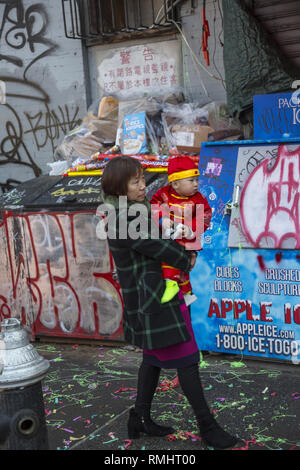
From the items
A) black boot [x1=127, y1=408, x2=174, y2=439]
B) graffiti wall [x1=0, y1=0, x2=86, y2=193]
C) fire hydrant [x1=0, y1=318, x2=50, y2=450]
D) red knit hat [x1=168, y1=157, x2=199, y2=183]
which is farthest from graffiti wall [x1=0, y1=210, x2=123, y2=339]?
graffiti wall [x1=0, y1=0, x2=86, y2=193]

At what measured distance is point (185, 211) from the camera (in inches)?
129

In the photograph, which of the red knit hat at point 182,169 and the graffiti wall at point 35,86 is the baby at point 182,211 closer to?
the red knit hat at point 182,169

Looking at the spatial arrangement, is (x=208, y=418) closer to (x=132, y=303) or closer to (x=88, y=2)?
(x=132, y=303)

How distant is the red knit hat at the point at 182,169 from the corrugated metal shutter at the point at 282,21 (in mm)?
2534

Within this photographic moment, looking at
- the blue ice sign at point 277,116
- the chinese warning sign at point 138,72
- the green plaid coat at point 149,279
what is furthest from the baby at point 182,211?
the chinese warning sign at point 138,72

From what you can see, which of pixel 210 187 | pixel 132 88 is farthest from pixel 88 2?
pixel 210 187

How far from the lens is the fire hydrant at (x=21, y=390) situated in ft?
8.87

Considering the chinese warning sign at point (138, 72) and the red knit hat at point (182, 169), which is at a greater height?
the chinese warning sign at point (138, 72)

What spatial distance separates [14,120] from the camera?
7.77 m

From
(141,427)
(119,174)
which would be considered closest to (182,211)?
(119,174)

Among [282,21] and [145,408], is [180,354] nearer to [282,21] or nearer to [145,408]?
[145,408]

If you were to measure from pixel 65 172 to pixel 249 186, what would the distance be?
2022 millimetres

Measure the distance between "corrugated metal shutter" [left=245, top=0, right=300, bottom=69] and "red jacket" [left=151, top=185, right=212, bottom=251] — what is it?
2516 millimetres

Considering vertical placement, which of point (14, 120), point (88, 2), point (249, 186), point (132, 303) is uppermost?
point (88, 2)
